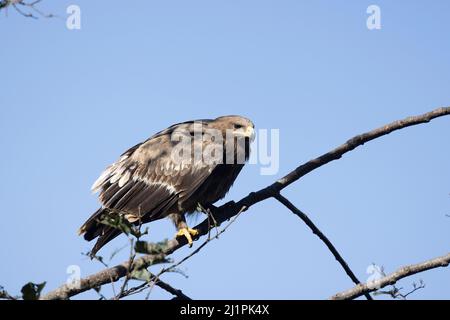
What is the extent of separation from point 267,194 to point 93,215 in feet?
6.56

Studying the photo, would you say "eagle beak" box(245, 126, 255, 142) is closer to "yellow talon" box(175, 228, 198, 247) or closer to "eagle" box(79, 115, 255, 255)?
"eagle" box(79, 115, 255, 255)

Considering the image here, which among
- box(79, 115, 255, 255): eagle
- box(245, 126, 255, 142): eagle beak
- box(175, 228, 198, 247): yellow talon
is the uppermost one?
box(245, 126, 255, 142): eagle beak

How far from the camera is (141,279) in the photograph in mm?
3795

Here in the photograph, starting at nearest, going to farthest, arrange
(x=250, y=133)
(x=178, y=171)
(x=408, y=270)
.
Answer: (x=408, y=270), (x=178, y=171), (x=250, y=133)

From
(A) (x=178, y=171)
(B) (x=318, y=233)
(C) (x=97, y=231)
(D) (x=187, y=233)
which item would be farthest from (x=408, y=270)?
(A) (x=178, y=171)

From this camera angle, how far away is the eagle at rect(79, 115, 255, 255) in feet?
23.3

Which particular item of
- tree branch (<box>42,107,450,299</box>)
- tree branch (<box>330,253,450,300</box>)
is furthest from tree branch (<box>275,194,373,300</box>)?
tree branch (<box>330,253,450,300</box>)

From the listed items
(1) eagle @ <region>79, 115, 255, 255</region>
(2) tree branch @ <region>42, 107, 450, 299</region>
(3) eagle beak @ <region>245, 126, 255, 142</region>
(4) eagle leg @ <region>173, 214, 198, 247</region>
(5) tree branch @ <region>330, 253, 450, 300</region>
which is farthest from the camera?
(3) eagle beak @ <region>245, 126, 255, 142</region>

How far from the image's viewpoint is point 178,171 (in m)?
7.35

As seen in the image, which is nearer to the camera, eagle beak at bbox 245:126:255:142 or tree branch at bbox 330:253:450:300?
tree branch at bbox 330:253:450:300

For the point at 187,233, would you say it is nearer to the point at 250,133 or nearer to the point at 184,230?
the point at 184,230
